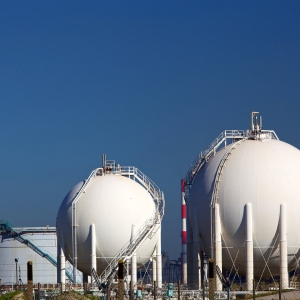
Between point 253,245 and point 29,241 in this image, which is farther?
point 29,241

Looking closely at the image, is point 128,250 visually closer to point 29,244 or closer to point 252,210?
point 252,210

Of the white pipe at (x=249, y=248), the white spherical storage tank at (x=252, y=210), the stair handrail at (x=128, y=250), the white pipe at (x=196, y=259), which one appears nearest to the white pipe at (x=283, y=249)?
the white spherical storage tank at (x=252, y=210)

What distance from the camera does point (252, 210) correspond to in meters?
40.0

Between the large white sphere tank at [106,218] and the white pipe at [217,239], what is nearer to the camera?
the white pipe at [217,239]

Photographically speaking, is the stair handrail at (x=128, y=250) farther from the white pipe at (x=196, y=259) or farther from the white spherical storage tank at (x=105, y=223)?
the white pipe at (x=196, y=259)

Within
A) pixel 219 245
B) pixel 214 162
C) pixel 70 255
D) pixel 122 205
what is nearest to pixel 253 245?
pixel 219 245

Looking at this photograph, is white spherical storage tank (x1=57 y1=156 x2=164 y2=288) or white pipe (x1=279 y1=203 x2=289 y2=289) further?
white spherical storage tank (x1=57 y1=156 x2=164 y2=288)

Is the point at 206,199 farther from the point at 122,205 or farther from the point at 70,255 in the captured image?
the point at 70,255

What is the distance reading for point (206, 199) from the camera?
4138 cm

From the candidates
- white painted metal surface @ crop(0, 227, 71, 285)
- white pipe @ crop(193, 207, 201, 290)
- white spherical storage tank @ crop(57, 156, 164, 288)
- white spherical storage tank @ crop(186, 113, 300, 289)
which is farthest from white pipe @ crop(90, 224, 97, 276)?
white painted metal surface @ crop(0, 227, 71, 285)

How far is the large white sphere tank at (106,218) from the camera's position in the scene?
1778 inches

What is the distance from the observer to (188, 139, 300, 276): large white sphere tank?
132 feet

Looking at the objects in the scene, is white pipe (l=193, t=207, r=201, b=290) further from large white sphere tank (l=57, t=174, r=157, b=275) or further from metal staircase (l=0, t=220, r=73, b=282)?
metal staircase (l=0, t=220, r=73, b=282)

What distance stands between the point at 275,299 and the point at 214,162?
32.2 feet
